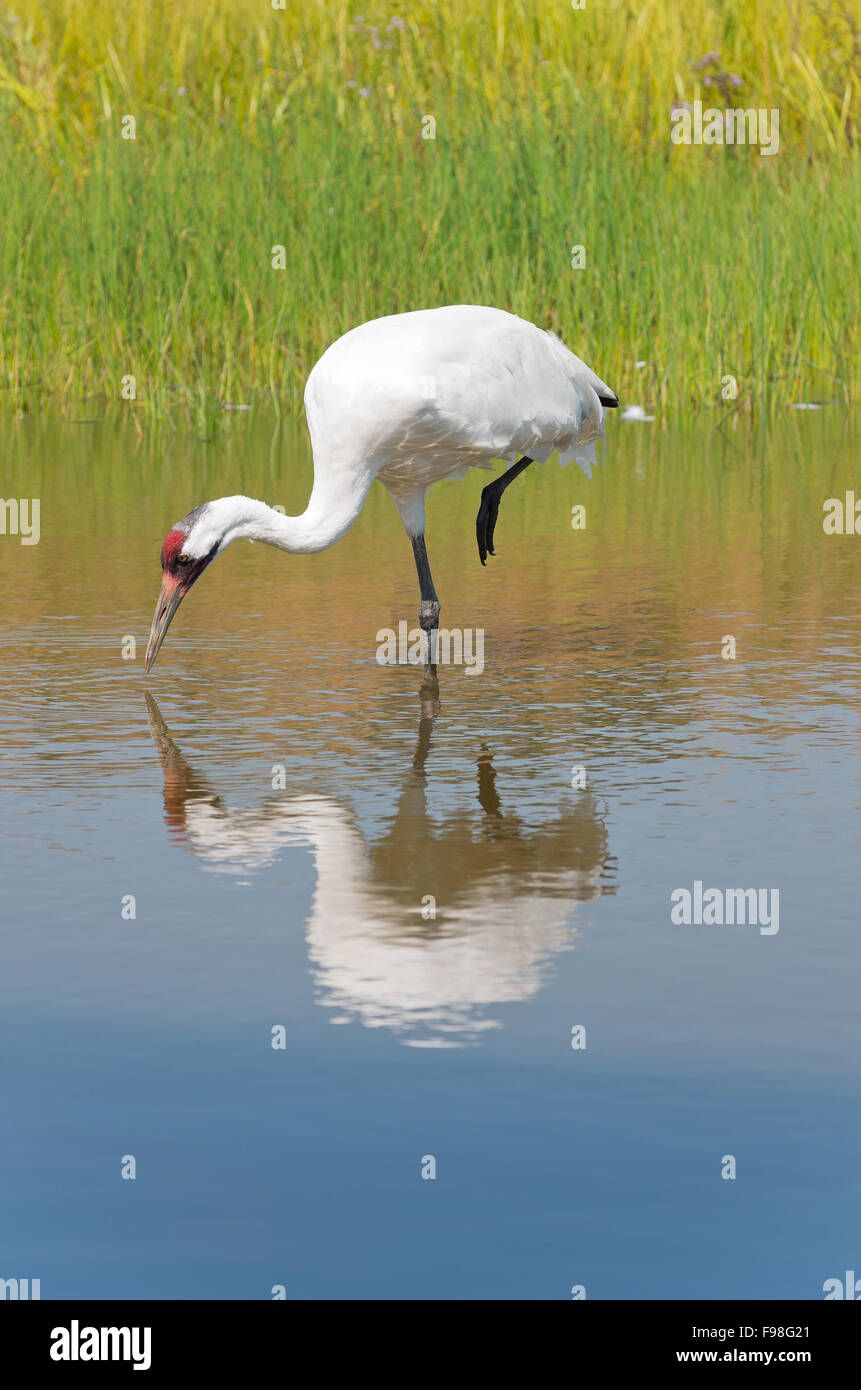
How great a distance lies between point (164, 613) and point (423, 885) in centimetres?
273

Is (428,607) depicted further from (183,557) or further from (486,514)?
(183,557)

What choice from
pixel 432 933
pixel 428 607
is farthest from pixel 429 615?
pixel 432 933

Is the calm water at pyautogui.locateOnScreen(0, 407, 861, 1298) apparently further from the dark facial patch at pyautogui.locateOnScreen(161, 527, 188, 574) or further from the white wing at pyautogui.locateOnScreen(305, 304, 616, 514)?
the white wing at pyautogui.locateOnScreen(305, 304, 616, 514)

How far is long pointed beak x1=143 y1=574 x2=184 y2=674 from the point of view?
8172mm

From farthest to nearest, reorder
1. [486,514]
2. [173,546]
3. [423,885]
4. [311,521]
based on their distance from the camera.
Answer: [486,514] < [311,521] < [173,546] < [423,885]

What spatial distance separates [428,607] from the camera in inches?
353

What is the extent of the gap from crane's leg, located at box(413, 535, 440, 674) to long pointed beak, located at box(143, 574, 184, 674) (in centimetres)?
108

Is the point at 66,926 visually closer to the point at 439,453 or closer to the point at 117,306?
the point at 439,453

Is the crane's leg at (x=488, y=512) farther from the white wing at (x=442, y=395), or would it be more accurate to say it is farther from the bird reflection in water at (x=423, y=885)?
the bird reflection in water at (x=423, y=885)

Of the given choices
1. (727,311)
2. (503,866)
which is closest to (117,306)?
(727,311)

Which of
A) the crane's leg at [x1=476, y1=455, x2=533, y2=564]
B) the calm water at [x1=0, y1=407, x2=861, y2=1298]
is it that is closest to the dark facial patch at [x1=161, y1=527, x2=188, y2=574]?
the calm water at [x1=0, y1=407, x2=861, y2=1298]

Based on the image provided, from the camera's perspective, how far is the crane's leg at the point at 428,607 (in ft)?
28.9

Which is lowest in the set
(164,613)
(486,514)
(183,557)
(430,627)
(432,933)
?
(432,933)

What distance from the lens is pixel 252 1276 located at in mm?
3666
